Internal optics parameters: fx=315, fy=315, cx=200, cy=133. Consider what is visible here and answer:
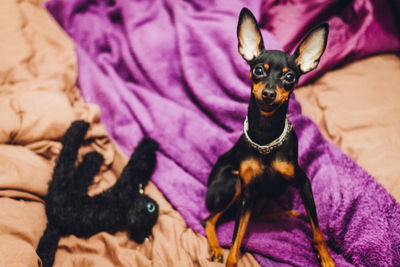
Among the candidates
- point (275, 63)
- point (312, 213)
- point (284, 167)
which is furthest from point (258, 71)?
point (312, 213)

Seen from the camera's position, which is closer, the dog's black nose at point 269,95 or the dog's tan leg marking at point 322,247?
the dog's black nose at point 269,95

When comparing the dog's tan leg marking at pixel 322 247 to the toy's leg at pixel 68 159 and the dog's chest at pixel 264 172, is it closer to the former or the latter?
the dog's chest at pixel 264 172

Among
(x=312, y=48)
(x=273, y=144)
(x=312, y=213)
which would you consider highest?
(x=312, y=48)

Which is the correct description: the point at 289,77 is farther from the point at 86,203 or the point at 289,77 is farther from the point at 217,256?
the point at 86,203

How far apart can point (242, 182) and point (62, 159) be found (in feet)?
2.77

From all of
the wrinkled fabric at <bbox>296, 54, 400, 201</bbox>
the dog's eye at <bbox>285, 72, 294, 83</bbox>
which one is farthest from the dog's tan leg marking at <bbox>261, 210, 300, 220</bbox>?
the dog's eye at <bbox>285, 72, 294, 83</bbox>

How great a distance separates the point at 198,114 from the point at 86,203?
30.1 inches

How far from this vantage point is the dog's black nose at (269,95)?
105 cm

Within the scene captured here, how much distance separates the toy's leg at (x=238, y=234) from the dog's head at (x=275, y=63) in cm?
43

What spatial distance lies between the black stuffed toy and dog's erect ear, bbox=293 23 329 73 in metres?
0.88

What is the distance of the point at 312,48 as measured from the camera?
115cm

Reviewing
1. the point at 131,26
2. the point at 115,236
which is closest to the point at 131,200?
the point at 115,236

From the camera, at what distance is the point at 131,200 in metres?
1.46

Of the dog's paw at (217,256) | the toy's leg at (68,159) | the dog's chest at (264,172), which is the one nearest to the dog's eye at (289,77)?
the dog's chest at (264,172)
